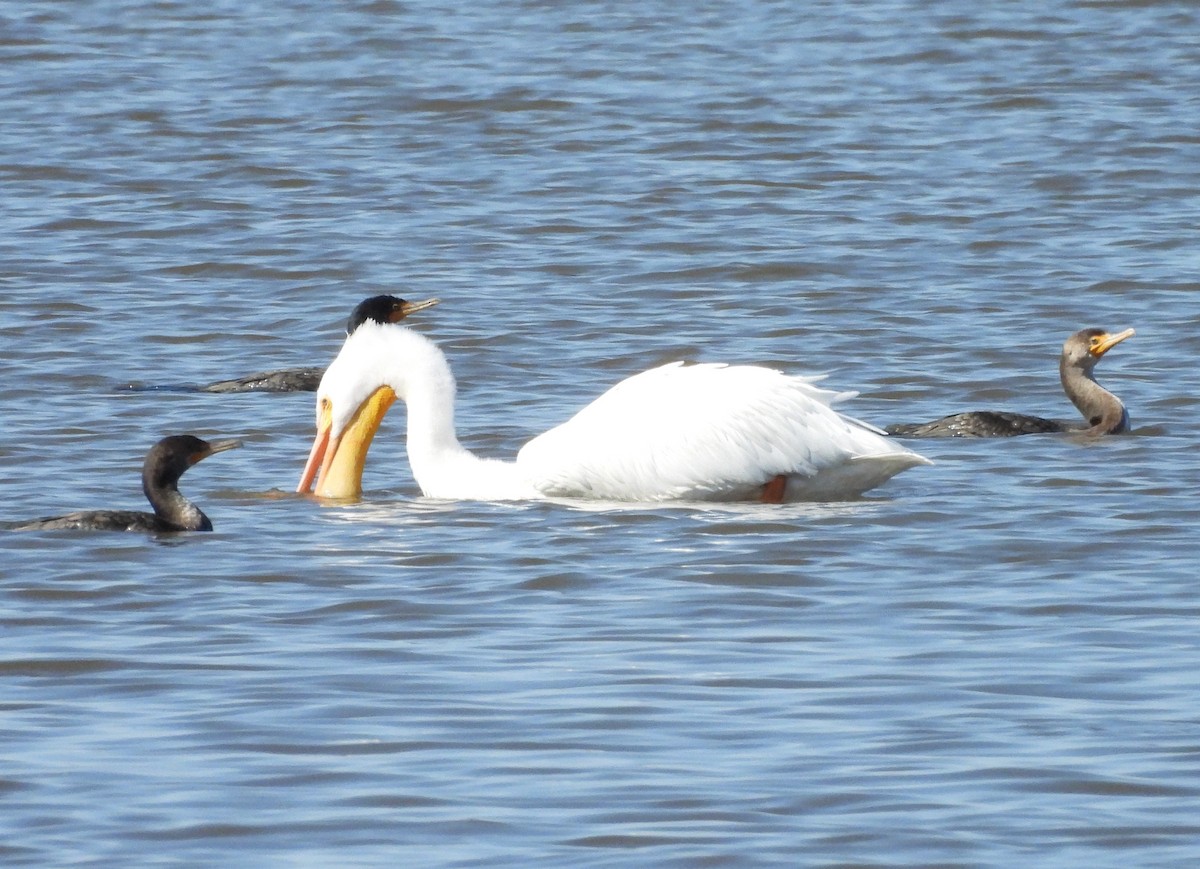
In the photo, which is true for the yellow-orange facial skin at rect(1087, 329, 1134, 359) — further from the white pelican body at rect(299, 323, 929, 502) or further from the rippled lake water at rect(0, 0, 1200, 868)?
the white pelican body at rect(299, 323, 929, 502)

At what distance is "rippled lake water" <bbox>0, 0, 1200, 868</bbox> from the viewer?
18.3 ft

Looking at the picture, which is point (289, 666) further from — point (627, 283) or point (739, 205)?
point (739, 205)

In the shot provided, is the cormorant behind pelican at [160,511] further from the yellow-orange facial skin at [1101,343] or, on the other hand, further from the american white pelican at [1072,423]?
the yellow-orange facial skin at [1101,343]

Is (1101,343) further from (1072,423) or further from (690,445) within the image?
(690,445)

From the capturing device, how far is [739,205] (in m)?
18.0

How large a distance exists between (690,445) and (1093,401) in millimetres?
2729

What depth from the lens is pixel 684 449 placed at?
938cm

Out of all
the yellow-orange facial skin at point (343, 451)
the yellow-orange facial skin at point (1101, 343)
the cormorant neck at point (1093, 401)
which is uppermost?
the yellow-orange facial skin at point (343, 451)

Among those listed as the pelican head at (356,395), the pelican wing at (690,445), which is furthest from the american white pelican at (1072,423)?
the pelican head at (356,395)

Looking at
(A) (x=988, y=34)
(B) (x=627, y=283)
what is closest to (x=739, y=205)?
(B) (x=627, y=283)

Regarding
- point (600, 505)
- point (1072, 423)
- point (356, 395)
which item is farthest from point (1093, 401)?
point (356, 395)

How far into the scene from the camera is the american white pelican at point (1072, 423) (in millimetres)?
10914

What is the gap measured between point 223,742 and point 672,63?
1874 centimetres

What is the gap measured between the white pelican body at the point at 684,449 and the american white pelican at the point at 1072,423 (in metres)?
1.23
